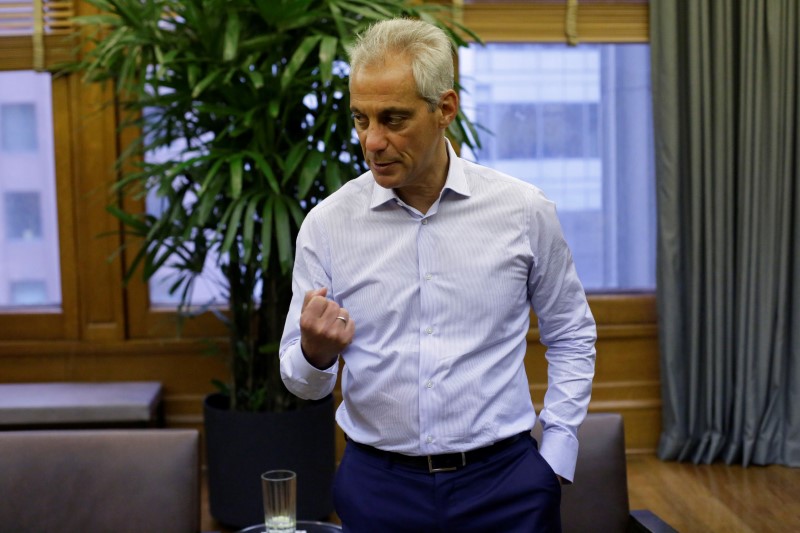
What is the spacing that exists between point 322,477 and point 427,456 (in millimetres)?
1942

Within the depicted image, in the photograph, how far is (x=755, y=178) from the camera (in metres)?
4.09

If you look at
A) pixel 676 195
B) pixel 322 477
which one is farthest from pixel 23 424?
pixel 676 195

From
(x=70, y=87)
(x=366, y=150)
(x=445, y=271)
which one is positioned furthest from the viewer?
(x=70, y=87)

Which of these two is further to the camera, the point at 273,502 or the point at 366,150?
the point at 273,502

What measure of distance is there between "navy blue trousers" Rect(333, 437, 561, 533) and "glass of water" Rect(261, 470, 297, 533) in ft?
0.92

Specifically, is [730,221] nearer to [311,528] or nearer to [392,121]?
[311,528]

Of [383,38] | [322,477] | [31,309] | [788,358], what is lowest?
[322,477]

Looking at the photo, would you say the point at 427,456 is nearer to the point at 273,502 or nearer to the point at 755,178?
the point at 273,502

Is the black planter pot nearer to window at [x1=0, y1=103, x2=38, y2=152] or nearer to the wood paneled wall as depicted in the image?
the wood paneled wall

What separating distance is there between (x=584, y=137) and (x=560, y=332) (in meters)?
2.77

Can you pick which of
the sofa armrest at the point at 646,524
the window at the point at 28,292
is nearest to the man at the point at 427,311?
the sofa armrest at the point at 646,524

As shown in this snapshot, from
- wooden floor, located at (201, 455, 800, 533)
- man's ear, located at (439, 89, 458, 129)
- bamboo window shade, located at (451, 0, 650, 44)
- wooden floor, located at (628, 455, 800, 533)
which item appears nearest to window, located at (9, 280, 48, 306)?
wooden floor, located at (201, 455, 800, 533)

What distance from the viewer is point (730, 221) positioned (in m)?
4.14

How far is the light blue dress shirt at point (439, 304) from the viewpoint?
63.8 inches
